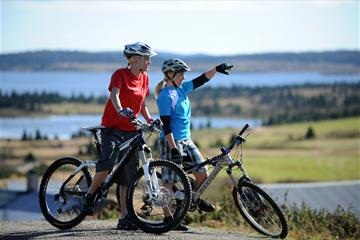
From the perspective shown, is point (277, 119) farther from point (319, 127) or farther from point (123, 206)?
point (123, 206)

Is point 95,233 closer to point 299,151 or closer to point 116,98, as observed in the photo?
point 116,98

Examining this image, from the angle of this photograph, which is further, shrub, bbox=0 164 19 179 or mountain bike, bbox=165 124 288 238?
shrub, bbox=0 164 19 179

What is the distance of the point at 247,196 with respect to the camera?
992cm

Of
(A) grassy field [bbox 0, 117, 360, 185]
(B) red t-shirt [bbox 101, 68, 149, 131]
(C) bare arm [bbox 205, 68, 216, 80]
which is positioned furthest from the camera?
(A) grassy field [bbox 0, 117, 360, 185]

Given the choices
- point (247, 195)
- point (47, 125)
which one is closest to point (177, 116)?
point (247, 195)

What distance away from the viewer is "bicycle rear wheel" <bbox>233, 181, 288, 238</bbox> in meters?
9.70

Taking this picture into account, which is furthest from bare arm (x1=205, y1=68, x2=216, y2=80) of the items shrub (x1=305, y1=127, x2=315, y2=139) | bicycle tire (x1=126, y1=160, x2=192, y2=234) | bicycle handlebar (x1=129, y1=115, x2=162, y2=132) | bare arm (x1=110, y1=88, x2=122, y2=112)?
shrub (x1=305, y1=127, x2=315, y2=139)

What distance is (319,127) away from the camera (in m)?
128

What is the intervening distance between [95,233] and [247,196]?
180cm

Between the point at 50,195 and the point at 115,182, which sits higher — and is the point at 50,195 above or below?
below

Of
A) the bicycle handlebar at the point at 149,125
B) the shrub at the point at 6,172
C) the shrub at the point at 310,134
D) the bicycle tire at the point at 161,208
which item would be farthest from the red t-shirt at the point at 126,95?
the shrub at the point at 310,134

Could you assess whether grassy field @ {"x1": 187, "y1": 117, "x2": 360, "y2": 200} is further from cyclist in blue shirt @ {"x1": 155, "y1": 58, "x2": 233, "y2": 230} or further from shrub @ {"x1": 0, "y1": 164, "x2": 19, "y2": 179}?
cyclist in blue shirt @ {"x1": 155, "y1": 58, "x2": 233, "y2": 230}

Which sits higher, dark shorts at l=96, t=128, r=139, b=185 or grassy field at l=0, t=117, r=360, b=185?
dark shorts at l=96, t=128, r=139, b=185

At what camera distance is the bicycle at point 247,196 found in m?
9.70
